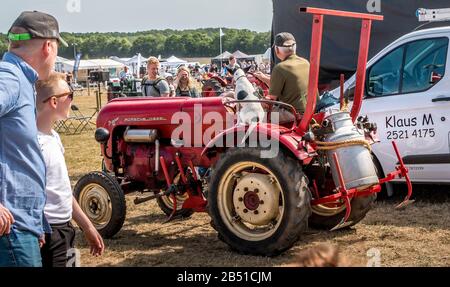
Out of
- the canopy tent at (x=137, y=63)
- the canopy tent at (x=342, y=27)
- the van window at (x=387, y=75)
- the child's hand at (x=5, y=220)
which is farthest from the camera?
A: the canopy tent at (x=137, y=63)

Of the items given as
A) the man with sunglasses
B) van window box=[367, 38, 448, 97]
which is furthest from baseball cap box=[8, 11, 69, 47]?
van window box=[367, 38, 448, 97]

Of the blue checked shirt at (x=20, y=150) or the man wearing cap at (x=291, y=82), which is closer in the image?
the blue checked shirt at (x=20, y=150)

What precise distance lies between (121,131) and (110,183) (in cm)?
80

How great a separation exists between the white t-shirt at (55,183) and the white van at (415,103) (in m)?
4.16

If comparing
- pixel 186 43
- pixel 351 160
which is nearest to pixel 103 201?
pixel 351 160

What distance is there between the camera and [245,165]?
5.04 meters

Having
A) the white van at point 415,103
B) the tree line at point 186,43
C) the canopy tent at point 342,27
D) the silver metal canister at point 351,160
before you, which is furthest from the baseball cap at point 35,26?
the tree line at point 186,43

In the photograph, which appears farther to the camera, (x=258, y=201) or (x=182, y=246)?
(x=182, y=246)

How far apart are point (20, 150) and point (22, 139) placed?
1.8 inches

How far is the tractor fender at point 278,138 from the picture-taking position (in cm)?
483

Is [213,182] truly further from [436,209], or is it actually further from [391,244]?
[436,209]

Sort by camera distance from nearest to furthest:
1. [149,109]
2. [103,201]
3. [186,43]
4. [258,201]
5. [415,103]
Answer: [258,201], [103,201], [149,109], [415,103], [186,43]
